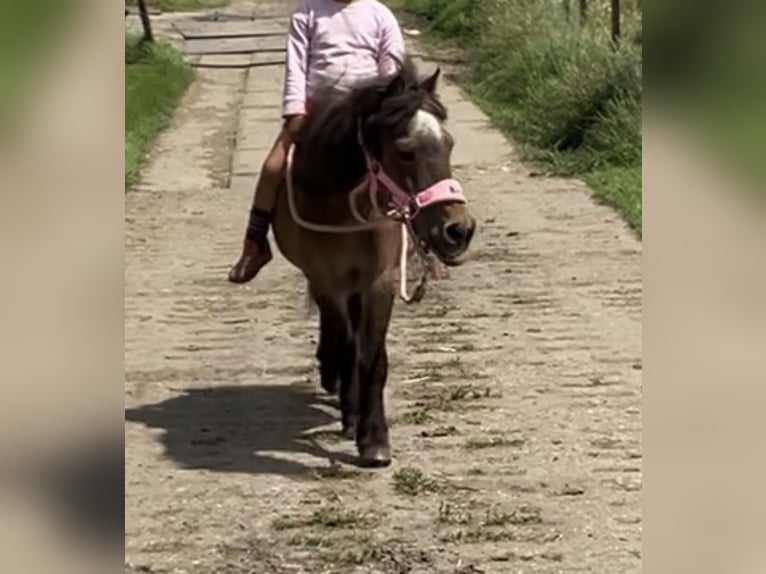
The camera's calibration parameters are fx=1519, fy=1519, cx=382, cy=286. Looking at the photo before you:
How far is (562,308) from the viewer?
6.30m

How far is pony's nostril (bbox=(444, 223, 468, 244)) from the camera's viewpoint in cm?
388

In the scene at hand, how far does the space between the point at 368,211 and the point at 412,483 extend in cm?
78

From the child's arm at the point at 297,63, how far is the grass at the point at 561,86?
2905mm

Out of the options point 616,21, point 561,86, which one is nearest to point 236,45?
point 561,86

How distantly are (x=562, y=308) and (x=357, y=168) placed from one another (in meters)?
2.32

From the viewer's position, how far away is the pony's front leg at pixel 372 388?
14.2 ft

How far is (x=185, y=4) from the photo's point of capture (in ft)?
49.8

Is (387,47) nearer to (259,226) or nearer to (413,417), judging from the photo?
(259,226)

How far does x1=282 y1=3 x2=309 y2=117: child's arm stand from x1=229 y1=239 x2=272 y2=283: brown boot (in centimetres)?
51

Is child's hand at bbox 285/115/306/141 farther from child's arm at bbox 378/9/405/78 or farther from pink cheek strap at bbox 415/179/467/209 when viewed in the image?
pink cheek strap at bbox 415/179/467/209
